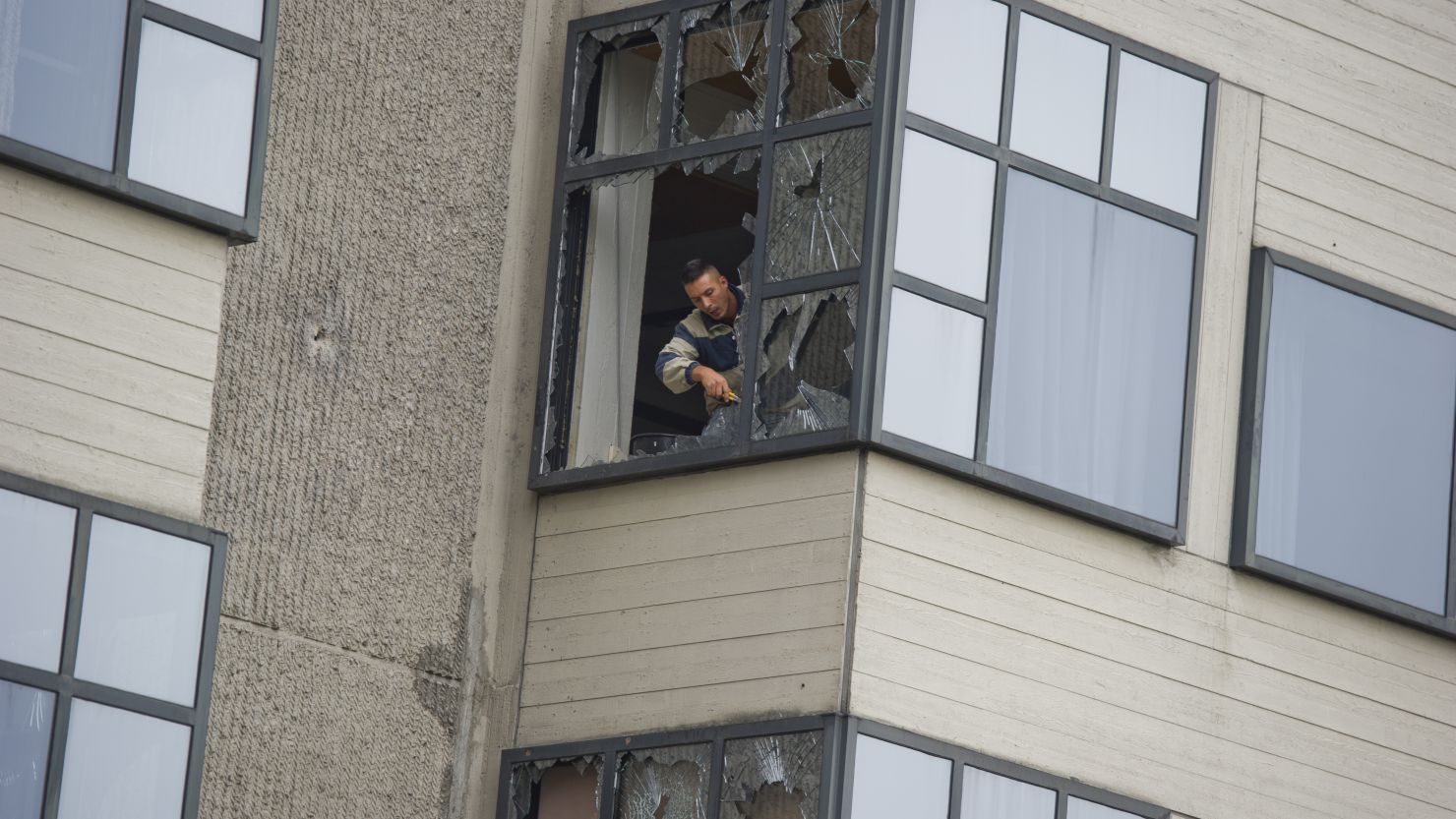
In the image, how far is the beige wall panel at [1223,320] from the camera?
49.0 feet

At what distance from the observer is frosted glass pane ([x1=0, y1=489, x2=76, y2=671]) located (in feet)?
37.8

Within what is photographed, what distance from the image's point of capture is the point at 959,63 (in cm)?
1441

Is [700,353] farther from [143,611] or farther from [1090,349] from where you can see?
[143,611]

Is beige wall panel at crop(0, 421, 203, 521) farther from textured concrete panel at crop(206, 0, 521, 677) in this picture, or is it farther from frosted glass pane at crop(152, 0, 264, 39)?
frosted glass pane at crop(152, 0, 264, 39)

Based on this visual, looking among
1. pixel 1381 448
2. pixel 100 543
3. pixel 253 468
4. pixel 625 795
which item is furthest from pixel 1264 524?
pixel 100 543

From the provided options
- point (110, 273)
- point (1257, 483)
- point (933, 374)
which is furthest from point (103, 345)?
point (1257, 483)

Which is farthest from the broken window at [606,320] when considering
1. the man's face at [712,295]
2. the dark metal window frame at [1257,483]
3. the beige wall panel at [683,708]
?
the dark metal window frame at [1257,483]

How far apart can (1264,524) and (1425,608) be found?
44.1 inches

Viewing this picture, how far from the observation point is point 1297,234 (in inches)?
613

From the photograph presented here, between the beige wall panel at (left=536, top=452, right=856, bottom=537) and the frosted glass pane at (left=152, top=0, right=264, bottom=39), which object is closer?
the frosted glass pane at (left=152, top=0, right=264, bottom=39)

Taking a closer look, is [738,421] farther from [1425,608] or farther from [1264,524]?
[1425,608]

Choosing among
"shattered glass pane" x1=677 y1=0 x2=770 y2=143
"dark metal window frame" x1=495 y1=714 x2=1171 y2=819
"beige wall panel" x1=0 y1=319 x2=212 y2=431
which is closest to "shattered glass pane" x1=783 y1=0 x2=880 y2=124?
"shattered glass pane" x1=677 y1=0 x2=770 y2=143

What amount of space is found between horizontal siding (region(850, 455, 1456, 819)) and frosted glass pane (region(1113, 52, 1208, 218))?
185 centimetres

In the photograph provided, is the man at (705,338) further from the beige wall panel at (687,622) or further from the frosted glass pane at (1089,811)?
the frosted glass pane at (1089,811)
